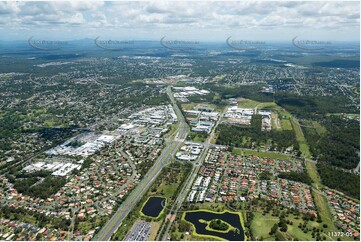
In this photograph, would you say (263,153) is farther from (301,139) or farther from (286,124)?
(286,124)

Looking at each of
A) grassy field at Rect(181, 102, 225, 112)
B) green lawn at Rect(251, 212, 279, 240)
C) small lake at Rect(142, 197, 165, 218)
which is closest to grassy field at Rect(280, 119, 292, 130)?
grassy field at Rect(181, 102, 225, 112)

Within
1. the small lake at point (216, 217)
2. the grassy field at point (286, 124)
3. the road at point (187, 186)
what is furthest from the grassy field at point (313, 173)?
the grassy field at point (286, 124)

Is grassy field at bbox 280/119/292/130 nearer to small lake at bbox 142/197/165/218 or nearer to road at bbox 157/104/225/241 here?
road at bbox 157/104/225/241

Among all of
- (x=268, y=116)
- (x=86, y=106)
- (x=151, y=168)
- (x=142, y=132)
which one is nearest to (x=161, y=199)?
(x=151, y=168)

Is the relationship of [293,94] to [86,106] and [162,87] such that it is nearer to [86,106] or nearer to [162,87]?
[162,87]

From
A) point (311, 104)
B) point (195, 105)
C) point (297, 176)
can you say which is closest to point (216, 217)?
point (297, 176)

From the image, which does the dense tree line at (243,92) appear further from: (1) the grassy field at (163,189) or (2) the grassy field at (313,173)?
(1) the grassy field at (163,189)
